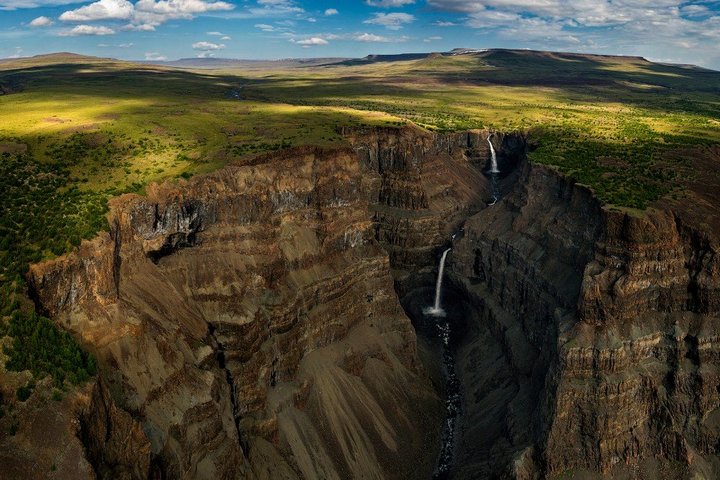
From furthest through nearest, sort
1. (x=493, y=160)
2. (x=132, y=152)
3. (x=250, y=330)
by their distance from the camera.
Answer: (x=493, y=160)
(x=132, y=152)
(x=250, y=330)

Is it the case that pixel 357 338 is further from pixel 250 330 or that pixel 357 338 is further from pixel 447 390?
pixel 250 330

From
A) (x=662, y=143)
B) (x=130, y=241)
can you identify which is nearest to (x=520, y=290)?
(x=662, y=143)

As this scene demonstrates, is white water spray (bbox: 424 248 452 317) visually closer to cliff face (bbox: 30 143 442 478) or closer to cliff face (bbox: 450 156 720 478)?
cliff face (bbox: 30 143 442 478)

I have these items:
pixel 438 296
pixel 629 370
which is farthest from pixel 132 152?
pixel 629 370

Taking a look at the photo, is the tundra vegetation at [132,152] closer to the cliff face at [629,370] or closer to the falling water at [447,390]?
the cliff face at [629,370]

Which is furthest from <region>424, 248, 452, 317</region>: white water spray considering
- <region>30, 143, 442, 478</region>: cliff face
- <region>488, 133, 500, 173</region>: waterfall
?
<region>488, 133, 500, 173</region>: waterfall

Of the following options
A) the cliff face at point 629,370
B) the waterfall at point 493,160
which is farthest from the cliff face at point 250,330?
the waterfall at point 493,160
